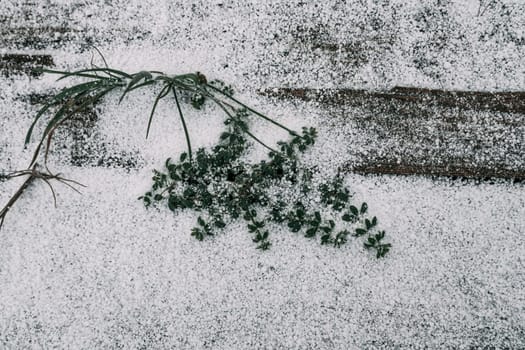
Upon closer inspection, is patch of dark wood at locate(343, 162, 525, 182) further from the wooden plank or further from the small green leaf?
the small green leaf

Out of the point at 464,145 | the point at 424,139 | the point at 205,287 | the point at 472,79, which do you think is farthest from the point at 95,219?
the point at 472,79

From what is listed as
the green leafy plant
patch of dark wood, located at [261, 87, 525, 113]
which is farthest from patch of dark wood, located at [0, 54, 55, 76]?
patch of dark wood, located at [261, 87, 525, 113]

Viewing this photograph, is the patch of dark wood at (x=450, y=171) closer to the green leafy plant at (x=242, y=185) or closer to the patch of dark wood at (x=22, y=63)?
the green leafy plant at (x=242, y=185)

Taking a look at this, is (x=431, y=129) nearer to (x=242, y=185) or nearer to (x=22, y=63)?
(x=242, y=185)

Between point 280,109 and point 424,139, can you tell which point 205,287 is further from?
point 424,139

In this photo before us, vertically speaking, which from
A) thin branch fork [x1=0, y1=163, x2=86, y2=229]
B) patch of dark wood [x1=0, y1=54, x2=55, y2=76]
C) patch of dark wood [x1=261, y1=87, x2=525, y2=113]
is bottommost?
thin branch fork [x1=0, y1=163, x2=86, y2=229]

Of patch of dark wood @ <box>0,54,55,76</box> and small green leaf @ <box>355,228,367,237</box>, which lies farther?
patch of dark wood @ <box>0,54,55,76</box>
